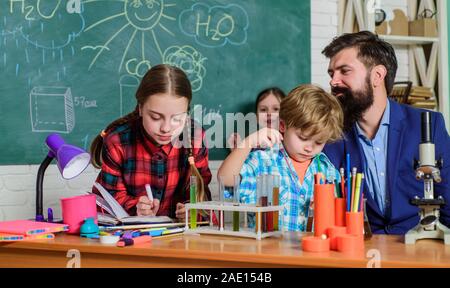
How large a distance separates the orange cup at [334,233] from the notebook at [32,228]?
0.86m

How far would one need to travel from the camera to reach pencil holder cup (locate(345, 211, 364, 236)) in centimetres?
173

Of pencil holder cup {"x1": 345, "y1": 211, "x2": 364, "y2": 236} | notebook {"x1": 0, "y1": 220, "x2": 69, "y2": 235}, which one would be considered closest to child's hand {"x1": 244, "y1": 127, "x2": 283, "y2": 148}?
pencil holder cup {"x1": 345, "y1": 211, "x2": 364, "y2": 236}

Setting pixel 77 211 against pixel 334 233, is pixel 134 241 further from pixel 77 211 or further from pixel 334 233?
pixel 334 233

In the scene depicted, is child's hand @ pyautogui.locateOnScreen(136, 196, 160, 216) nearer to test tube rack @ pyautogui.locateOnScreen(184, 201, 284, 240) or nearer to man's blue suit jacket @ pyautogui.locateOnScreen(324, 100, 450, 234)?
test tube rack @ pyautogui.locateOnScreen(184, 201, 284, 240)

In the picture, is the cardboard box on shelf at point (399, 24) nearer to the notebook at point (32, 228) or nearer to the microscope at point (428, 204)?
the microscope at point (428, 204)

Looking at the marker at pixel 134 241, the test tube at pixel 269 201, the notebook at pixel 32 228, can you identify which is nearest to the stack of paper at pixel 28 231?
the notebook at pixel 32 228

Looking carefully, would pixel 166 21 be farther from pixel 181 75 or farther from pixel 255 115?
pixel 181 75

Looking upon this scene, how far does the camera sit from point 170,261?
173 centimetres

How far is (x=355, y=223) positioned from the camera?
1.74 meters

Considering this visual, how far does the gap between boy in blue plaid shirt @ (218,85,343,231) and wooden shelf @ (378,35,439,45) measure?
2396 mm

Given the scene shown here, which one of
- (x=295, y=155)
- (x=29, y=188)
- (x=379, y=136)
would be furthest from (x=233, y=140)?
(x=295, y=155)

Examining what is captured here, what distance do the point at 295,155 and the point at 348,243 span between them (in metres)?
0.70

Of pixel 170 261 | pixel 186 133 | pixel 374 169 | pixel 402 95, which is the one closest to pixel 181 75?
pixel 186 133

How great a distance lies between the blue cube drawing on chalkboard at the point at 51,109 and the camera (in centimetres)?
355
